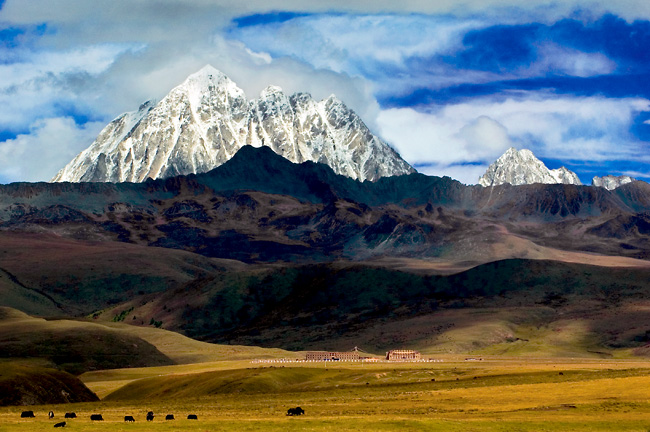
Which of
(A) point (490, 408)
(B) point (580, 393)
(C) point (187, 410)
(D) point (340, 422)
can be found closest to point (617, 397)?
(B) point (580, 393)

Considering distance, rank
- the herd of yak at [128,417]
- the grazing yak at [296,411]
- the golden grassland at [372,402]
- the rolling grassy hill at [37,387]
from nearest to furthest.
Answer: the golden grassland at [372,402] → the herd of yak at [128,417] → the grazing yak at [296,411] → the rolling grassy hill at [37,387]

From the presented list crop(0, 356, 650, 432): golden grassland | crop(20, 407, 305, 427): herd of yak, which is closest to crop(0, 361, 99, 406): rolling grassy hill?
A: crop(0, 356, 650, 432): golden grassland

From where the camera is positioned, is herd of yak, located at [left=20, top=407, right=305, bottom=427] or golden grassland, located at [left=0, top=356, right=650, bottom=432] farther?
herd of yak, located at [left=20, top=407, right=305, bottom=427]

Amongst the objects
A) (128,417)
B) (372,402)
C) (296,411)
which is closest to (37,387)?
(372,402)

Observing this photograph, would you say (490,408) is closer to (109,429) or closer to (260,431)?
(260,431)

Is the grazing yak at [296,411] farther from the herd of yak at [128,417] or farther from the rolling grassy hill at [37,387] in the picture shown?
the rolling grassy hill at [37,387]

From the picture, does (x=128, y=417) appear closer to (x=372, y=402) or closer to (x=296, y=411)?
(x=296, y=411)

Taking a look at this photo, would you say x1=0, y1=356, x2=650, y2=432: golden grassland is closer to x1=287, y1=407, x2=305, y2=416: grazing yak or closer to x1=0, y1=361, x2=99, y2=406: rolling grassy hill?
x1=287, y1=407, x2=305, y2=416: grazing yak

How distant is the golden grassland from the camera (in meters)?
71.3

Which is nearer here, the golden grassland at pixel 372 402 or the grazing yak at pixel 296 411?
the golden grassland at pixel 372 402

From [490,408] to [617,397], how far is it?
15803mm

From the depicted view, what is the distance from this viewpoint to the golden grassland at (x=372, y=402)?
71312 mm

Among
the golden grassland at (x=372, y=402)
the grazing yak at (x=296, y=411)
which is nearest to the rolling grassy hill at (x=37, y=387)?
the golden grassland at (x=372, y=402)

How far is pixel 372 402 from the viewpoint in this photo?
105375 mm
